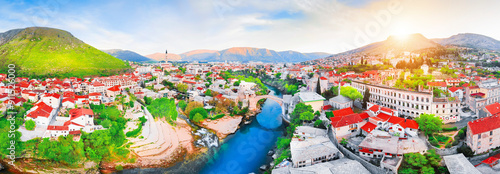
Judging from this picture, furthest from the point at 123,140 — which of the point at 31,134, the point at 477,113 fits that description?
the point at 477,113

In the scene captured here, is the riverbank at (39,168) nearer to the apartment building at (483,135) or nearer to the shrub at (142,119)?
the shrub at (142,119)

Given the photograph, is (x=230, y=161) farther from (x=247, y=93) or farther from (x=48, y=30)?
(x=48, y=30)

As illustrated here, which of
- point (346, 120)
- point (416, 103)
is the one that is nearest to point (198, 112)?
point (346, 120)

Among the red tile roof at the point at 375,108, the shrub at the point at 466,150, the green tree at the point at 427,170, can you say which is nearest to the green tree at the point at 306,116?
the red tile roof at the point at 375,108

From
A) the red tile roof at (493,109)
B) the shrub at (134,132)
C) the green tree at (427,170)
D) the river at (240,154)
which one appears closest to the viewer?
the green tree at (427,170)

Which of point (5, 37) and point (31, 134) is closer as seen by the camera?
point (31, 134)
